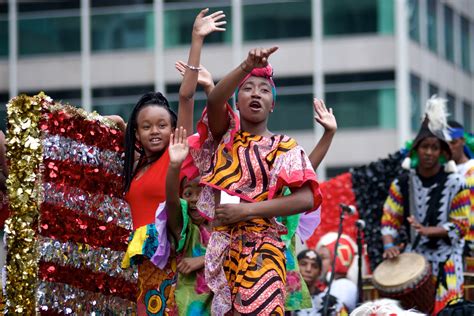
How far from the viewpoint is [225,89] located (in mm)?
8164

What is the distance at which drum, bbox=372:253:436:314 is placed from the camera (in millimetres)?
11703

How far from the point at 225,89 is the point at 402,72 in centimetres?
2832

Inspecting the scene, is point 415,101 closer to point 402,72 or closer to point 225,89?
point 402,72

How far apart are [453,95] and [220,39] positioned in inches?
272

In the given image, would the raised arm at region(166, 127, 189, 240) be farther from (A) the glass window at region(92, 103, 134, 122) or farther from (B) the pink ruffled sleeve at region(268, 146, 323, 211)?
(A) the glass window at region(92, 103, 134, 122)

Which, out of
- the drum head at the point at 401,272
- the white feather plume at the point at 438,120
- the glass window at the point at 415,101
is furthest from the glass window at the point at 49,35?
the drum head at the point at 401,272

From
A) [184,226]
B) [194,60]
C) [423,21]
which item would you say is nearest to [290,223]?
[184,226]

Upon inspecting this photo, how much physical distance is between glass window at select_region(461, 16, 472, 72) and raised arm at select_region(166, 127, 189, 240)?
1256 inches

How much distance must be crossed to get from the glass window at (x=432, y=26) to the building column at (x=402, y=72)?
137 cm

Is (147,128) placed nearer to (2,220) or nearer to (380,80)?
(2,220)

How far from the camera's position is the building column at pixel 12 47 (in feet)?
125

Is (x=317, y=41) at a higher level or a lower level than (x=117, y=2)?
lower

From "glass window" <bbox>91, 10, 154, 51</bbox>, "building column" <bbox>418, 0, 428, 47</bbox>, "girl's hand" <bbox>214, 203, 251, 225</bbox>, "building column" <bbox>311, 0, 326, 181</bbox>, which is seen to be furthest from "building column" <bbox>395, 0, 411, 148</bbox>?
"girl's hand" <bbox>214, 203, 251, 225</bbox>

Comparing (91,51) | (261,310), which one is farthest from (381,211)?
(91,51)
